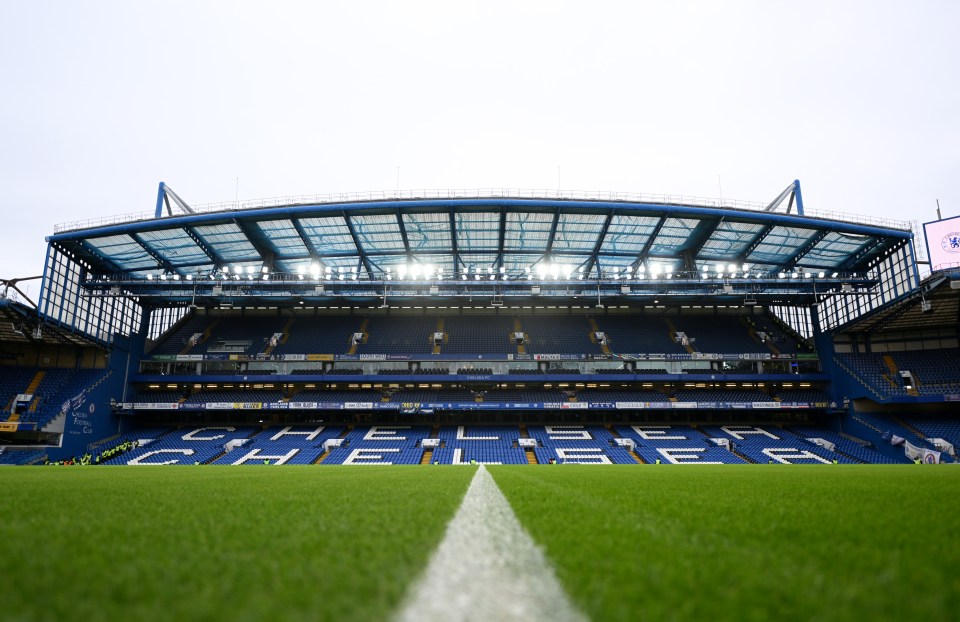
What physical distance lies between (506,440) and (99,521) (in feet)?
116

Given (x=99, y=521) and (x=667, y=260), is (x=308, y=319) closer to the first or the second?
(x=667, y=260)

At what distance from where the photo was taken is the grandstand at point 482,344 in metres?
34.4

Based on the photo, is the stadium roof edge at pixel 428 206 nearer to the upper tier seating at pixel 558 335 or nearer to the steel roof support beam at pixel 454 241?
the steel roof support beam at pixel 454 241

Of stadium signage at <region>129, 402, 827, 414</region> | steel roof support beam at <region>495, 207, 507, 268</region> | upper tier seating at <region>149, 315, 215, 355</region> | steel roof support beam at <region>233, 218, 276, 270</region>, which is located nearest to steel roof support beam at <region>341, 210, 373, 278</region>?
steel roof support beam at <region>233, 218, 276, 270</region>

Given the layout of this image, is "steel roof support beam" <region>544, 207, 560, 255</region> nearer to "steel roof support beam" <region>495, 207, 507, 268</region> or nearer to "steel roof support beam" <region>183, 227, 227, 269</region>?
"steel roof support beam" <region>495, 207, 507, 268</region>

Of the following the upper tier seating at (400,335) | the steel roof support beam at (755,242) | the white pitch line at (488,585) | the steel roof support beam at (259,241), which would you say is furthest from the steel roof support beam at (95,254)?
the steel roof support beam at (755,242)

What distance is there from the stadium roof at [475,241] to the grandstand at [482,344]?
21 centimetres

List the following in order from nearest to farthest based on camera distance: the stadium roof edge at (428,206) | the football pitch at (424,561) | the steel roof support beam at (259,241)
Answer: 1. the football pitch at (424,561)
2. the stadium roof edge at (428,206)
3. the steel roof support beam at (259,241)

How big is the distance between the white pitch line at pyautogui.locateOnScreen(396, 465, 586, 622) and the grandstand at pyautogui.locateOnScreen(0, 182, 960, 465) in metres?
31.6

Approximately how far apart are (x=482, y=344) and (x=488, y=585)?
42.7 metres

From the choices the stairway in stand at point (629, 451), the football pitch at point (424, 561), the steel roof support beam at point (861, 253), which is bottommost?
the stairway in stand at point (629, 451)

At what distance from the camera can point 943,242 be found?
31094 millimetres

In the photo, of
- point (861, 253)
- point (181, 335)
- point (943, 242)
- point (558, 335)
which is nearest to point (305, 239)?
point (181, 335)

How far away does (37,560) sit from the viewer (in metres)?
1.97
